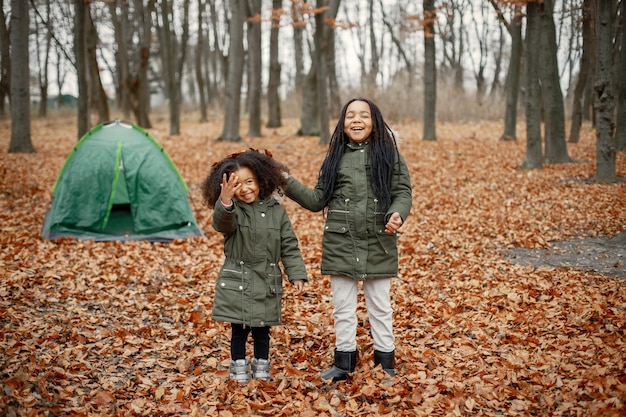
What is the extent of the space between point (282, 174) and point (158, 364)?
1.83 metres

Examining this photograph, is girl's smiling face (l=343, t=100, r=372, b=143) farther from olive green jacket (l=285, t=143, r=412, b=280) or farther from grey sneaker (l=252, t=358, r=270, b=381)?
grey sneaker (l=252, t=358, r=270, b=381)

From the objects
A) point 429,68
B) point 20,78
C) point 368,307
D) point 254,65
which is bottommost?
point 368,307

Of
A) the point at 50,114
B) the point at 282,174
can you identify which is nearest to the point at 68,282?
the point at 282,174

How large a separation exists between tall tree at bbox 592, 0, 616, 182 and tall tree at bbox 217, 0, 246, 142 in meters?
9.82

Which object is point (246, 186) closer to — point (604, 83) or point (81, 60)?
point (604, 83)

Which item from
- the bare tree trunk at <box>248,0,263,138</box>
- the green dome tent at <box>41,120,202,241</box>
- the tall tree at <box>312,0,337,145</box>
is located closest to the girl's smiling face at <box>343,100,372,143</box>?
the green dome tent at <box>41,120,202,241</box>

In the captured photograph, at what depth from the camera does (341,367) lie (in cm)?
405

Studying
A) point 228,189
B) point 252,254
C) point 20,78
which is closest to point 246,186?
point 228,189

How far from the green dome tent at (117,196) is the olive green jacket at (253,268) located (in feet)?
14.8

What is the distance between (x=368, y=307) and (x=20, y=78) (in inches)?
518

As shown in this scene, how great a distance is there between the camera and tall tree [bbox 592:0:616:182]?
887cm

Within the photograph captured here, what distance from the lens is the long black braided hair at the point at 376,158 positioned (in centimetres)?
384

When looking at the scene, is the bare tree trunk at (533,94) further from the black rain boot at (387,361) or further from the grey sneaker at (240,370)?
the grey sneaker at (240,370)

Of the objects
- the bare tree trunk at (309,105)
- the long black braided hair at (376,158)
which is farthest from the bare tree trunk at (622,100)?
the long black braided hair at (376,158)
